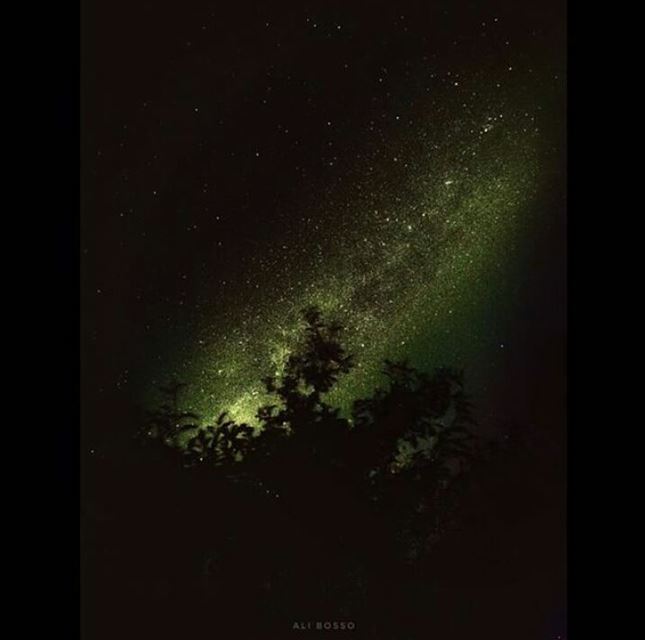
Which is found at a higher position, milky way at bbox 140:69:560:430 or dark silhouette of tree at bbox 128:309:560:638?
milky way at bbox 140:69:560:430

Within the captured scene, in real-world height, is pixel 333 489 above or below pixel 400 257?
below

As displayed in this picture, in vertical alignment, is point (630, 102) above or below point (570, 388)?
above

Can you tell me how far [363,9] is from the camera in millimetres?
1468

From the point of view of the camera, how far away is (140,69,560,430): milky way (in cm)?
144

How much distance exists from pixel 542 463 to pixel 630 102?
654 mm

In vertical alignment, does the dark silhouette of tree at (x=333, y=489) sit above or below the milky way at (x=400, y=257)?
below

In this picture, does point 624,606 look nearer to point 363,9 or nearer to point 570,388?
point 570,388

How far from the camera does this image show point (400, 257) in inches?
57.0

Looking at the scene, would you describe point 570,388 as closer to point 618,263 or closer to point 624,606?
point 618,263

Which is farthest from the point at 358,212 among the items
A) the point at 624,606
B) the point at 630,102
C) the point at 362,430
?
the point at 624,606

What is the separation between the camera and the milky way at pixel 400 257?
1.44 metres

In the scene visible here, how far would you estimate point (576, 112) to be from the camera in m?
1.46

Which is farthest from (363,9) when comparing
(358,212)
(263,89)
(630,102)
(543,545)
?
(543,545)

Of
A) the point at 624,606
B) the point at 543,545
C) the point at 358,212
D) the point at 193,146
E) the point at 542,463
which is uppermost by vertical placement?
the point at 193,146
